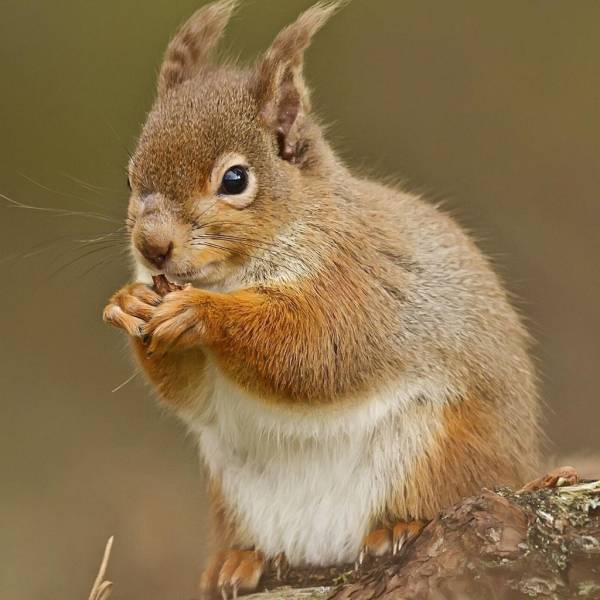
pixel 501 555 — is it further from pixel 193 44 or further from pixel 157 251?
pixel 193 44

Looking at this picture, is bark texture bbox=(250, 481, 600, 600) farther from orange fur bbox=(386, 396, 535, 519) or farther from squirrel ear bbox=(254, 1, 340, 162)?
squirrel ear bbox=(254, 1, 340, 162)

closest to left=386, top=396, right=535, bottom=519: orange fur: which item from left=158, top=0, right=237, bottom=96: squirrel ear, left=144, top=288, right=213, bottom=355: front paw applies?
left=144, top=288, right=213, bottom=355: front paw

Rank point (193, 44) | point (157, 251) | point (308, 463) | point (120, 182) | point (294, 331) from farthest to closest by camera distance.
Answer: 1. point (120, 182)
2. point (193, 44)
3. point (308, 463)
4. point (294, 331)
5. point (157, 251)

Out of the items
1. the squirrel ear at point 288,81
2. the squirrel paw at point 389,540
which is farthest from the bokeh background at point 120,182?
the squirrel paw at point 389,540

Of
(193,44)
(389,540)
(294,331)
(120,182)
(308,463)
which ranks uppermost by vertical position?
(193,44)

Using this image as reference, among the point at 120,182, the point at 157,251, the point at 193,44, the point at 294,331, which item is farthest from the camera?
the point at 120,182

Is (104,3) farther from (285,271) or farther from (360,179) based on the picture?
(285,271)

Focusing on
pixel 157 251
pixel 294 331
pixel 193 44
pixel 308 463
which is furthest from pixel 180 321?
pixel 193 44
